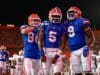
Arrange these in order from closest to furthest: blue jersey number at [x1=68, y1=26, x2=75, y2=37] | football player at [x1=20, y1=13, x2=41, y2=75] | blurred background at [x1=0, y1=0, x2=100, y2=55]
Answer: blue jersey number at [x1=68, y1=26, x2=75, y2=37] → football player at [x1=20, y1=13, x2=41, y2=75] → blurred background at [x1=0, y1=0, x2=100, y2=55]

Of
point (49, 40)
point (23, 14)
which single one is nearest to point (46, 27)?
point (49, 40)

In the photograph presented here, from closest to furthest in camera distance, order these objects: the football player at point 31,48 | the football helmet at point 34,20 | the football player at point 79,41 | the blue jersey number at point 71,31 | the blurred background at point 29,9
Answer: the football player at point 79,41, the blue jersey number at point 71,31, the football player at point 31,48, the football helmet at point 34,20, the blurred background at point 29,9

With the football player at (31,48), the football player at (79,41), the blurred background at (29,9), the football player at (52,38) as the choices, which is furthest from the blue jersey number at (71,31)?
the blurred background at (29,9)

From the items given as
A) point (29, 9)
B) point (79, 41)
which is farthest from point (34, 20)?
point (29, 9)

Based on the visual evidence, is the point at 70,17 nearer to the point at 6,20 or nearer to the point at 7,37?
the point at 7,37

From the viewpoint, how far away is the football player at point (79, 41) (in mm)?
7445

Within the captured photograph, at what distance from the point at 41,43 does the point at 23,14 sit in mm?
14607

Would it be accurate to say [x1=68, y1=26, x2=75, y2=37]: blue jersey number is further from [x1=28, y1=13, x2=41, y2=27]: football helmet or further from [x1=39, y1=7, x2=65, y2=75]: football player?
[x1=28, y1=13, x2=41, y2=27]: football helmet

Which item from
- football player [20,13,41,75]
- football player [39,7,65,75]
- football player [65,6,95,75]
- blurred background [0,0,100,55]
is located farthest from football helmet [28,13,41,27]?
blurred background [0,0,100,55]

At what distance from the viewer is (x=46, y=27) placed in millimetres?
7957

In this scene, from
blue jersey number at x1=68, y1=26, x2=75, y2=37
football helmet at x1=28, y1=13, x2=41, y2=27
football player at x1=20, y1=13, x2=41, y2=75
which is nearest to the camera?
blue jersey number at x1=68, y1=26, x2=75, y2=37

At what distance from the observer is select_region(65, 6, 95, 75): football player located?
7445 mm

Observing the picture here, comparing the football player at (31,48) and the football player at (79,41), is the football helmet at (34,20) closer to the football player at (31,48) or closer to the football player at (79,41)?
the football player at (31,48)

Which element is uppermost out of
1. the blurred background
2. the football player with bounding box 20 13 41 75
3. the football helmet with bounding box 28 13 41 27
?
the blurred background
